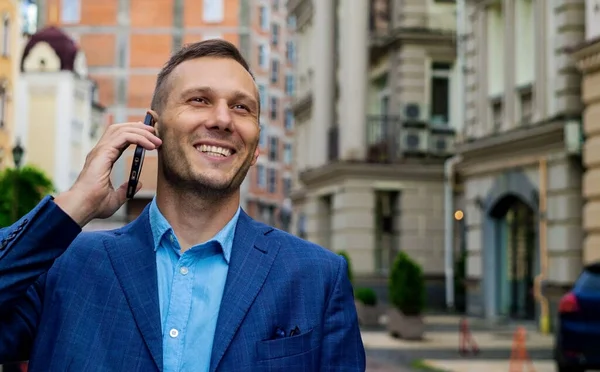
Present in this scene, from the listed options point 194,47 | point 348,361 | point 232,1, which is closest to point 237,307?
point 348,361

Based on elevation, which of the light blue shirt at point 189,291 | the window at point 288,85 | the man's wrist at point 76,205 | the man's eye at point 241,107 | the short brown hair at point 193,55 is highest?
the window at point 288,85

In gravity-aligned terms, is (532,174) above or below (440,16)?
below

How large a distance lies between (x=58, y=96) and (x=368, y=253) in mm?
24068

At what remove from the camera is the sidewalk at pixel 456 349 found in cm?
1684

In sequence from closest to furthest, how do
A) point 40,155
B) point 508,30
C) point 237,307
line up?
1. point 237,307
2. point 508,30
3. point 40,155

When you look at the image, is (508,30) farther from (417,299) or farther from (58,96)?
(58,96)

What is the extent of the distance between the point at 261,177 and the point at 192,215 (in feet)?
243

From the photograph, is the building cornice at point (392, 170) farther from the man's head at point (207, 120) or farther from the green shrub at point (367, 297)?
the man's head at point (207, 120)

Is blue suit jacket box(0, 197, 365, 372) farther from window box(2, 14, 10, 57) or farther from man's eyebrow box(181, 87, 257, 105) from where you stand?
window box(2, 14, 10, 57)

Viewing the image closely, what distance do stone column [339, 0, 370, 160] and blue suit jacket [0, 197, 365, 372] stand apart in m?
31.7

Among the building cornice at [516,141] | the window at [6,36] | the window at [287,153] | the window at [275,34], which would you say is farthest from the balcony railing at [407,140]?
the window at [287,153]

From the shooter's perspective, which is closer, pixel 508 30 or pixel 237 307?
pixel 237 307

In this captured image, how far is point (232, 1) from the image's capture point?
7088 cm

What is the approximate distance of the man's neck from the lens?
9.39ft
